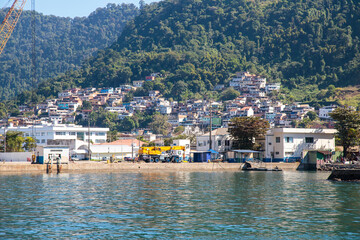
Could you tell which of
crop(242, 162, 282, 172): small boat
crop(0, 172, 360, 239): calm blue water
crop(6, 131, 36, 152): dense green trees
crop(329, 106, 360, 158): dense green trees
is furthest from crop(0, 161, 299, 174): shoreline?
crop(6, 131, 36, 152): dense green trees

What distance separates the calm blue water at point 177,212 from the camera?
2369cm

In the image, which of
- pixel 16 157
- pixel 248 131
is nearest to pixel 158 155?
pixel 248 131

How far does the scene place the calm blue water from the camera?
23688mm

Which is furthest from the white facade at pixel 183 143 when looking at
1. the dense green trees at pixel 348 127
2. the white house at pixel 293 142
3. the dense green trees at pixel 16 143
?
the dense green trees at pixel 16 143

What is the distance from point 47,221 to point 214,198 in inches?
527

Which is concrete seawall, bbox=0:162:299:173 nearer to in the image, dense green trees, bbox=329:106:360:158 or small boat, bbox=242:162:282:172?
small boat, bbox=242:162:282:172

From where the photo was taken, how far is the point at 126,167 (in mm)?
69062

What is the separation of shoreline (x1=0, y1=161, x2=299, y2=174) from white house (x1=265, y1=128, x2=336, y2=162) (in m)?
3.52

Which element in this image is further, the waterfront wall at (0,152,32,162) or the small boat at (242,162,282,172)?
the waterfront wall at (0,152,32,162)

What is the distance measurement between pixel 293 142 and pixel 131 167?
27194mm

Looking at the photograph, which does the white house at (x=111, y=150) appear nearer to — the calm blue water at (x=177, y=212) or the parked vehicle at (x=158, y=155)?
the parked vehicle at (x=158, y=155)

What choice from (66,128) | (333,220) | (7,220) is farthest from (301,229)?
(66,128)

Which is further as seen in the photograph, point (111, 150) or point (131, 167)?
point (111, 150)

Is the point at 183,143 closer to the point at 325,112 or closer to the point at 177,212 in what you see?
the point at 177,212
